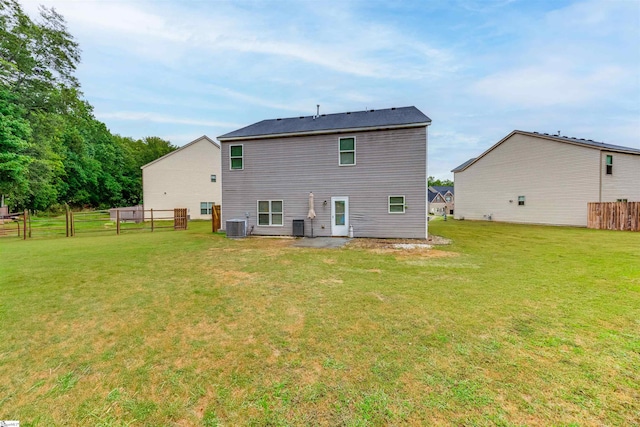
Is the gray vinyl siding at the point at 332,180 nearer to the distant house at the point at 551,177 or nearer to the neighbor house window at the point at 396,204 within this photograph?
the neighbor house window at the point at 396,204

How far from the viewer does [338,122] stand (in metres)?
13.0

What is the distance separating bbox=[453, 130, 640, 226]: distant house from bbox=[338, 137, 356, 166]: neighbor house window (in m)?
15.5

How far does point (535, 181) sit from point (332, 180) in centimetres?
1643

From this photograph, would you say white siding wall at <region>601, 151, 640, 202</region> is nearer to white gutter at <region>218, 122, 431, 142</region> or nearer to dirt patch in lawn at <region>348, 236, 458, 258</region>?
dirt patch in lawn at <region>348, 236, 458, 258</region>

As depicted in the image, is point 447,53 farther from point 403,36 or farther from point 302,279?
point 302,279

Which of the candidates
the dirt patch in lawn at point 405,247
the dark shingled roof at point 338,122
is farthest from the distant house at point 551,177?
the dirt patch in lawn at point 405,247

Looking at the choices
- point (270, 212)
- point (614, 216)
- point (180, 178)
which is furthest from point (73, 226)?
point (614, 216)

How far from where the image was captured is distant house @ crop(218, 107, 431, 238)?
11773 mm

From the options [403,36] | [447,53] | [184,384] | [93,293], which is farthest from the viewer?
[447,53]

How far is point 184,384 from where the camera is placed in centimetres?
245

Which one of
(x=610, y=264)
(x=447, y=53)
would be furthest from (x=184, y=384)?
(x=447, y=53)

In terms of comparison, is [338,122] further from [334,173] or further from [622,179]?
[622,179]

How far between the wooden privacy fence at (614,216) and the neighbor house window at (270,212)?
1849 cm

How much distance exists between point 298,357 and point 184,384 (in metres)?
1.12
